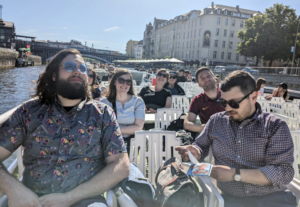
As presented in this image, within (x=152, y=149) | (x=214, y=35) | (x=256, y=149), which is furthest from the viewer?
(x=214, y=35)

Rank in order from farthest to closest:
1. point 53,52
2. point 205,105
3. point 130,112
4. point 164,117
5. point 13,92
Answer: point 53,52 < point 13,92 < point 164,117 < point 205,105 < point 130,112

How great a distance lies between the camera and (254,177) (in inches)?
67.9

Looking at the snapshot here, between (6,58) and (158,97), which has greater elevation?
(6,58)

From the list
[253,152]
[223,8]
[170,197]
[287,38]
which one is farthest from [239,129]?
[223,8]

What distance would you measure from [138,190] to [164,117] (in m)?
2.24

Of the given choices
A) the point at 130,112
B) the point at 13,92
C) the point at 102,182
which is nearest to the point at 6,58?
the point at 13,92

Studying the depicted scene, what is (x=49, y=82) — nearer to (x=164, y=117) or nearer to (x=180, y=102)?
(x=164, y=117)

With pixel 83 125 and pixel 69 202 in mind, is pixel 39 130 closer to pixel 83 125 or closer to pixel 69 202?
pixel 83 125

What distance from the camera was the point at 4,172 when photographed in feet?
5.23

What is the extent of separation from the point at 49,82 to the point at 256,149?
187cm

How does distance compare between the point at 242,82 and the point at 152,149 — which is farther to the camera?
the point at 152,149

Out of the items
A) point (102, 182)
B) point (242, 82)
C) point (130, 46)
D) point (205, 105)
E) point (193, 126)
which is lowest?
point (102, 182)

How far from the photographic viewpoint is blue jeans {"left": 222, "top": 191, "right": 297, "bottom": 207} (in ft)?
5.76

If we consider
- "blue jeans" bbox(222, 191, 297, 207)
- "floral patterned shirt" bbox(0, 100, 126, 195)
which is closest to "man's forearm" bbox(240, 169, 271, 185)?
"blue jeans" bbox(222, 191, 297, 207)
